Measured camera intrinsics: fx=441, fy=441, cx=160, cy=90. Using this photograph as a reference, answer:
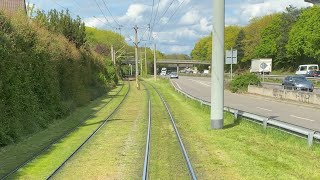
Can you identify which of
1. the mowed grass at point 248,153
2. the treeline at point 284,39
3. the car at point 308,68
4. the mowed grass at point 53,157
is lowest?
the mowed grass at point 53,157

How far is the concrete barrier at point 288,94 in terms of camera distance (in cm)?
2959

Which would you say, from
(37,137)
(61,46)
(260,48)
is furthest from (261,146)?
(260,48)

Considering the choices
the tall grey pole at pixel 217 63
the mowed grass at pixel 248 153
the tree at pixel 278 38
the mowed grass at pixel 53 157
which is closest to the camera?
the mowed grass at pixel 248 153

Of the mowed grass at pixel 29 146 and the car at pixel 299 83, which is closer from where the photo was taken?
the mowed grass at pixel 29 146

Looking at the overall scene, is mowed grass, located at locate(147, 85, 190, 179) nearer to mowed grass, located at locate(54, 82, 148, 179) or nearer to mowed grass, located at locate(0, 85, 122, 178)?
mowed grass, located at locate(54, 82, 148, 179)

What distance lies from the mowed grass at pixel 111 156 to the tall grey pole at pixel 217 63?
9.15 feet

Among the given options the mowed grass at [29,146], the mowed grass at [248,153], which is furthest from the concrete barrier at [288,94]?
the mowed grass at [29,146]

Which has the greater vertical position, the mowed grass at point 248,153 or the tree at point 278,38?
the tree at point 278,38

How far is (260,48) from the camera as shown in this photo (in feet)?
362

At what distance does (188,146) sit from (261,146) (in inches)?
84.0

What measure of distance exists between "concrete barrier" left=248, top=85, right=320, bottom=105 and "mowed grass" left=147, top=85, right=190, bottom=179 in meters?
15.1

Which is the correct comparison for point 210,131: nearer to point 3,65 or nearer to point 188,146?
point 188,146

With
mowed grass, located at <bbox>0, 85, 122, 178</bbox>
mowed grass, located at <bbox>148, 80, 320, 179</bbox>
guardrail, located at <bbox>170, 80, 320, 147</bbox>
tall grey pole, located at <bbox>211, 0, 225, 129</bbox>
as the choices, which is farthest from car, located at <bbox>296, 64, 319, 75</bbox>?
mowed grass, located at <bbox>0, 85, 122, 178</bbox>

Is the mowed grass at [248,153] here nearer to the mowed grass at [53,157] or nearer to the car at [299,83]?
the mowed grass at [53,157]
